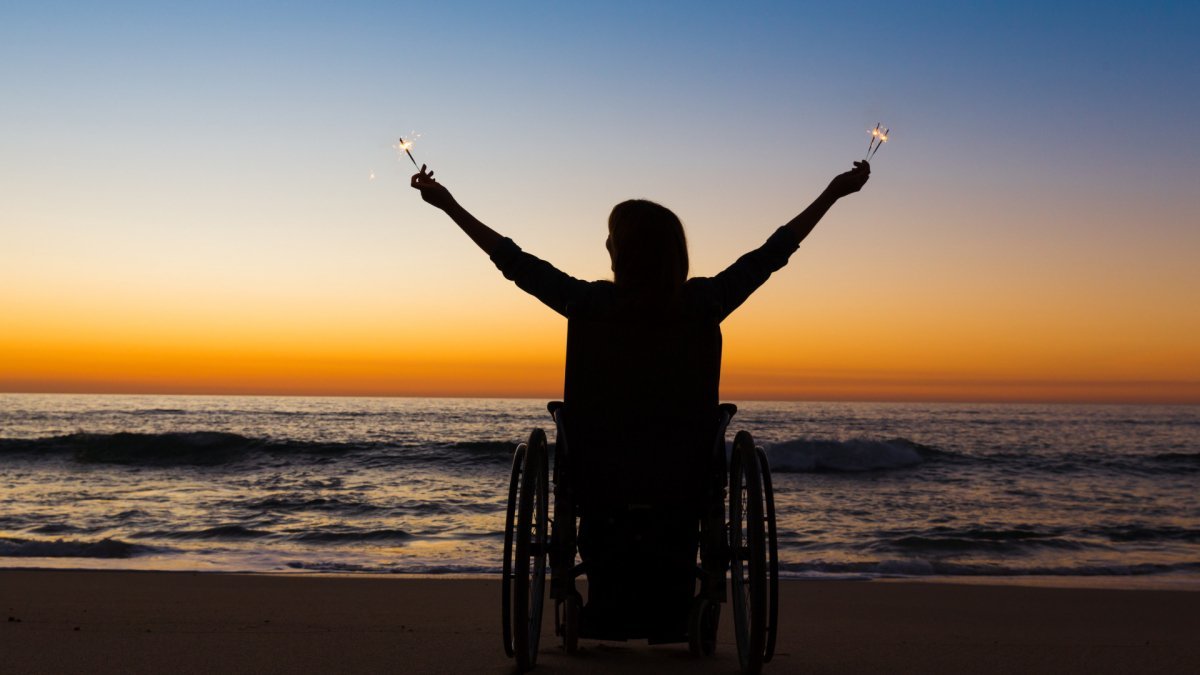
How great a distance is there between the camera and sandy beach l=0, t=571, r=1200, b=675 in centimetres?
313

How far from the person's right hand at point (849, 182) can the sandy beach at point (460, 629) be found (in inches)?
61.8

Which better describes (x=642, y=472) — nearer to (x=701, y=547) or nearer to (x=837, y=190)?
(x=701, y=547)

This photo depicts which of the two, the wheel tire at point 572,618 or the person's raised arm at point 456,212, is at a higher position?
the person's raised arm at point 456,212

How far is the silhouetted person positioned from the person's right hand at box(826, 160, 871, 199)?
9 centimetres

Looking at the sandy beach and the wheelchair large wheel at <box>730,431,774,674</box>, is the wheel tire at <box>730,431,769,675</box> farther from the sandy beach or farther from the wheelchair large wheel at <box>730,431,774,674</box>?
the sandy beach

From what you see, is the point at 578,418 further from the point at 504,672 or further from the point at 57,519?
the point at 57,519

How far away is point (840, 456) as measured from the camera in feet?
70.7

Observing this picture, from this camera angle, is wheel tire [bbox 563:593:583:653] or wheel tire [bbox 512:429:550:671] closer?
wheel tire [bbox 512:429:550:671]

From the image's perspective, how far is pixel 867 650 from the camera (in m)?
3.50

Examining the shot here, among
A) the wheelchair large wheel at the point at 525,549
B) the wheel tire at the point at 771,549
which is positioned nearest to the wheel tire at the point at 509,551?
the wheelchair large wheel at the point at 525,549

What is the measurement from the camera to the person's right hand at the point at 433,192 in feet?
8.86

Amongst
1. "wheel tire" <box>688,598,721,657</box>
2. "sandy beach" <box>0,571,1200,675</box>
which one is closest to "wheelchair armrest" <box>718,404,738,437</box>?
"wheel tire" <box>688,598,721,657</box>

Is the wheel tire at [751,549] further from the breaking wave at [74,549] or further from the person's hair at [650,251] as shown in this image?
the breaking wave at [74,549]

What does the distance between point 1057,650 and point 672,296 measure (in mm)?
2290
